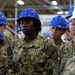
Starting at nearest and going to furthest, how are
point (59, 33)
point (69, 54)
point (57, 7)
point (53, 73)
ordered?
point (69, 54), point (53, 73), point (59, 33), point (57, 7)

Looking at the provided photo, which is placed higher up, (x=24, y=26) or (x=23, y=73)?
(x=24, y=26)

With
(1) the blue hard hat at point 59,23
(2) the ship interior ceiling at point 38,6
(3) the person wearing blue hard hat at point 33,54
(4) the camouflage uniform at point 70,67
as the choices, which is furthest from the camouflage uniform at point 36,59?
(2) the ship interior ceiling at point 38,6

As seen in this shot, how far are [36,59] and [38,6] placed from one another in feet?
22.3

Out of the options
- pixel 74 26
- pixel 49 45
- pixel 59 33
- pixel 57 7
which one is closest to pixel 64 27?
pixel 59 33

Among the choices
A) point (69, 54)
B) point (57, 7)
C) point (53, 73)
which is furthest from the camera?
point (57, 7)

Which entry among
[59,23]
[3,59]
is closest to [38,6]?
[59,23]

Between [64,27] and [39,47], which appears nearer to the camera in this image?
[39,47]

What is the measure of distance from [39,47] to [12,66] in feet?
0.98

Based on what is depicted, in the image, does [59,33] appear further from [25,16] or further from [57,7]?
[57,7]

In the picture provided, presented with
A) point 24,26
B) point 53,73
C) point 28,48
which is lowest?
point 53,73

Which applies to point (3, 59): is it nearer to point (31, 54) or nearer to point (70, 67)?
point (31, 54)

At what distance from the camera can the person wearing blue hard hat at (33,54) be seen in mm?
2805

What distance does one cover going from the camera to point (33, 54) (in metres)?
2.81

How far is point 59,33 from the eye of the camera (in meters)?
3.87
